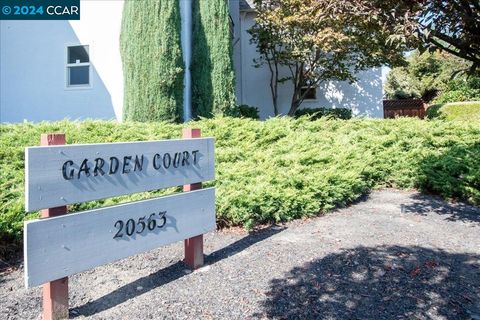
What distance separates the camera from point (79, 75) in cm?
1128

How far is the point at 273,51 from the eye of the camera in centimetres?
1355

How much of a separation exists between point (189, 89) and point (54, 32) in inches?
175

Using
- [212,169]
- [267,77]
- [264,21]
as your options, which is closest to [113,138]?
[212,169]

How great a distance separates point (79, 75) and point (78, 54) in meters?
0.59

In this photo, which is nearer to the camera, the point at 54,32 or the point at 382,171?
the point at 382,171

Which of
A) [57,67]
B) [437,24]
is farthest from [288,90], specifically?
[437,24]

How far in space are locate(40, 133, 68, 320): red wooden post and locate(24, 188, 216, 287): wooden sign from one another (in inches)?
3.3

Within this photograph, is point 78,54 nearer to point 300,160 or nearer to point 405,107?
point 300,160

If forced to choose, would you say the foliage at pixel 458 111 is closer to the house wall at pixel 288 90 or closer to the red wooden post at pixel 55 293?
the house wall at pixel 288 90

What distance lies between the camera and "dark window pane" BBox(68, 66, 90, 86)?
11.2 meters

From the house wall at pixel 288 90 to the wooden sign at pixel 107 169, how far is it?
38.6ft

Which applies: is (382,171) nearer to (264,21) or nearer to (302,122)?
(302,122)

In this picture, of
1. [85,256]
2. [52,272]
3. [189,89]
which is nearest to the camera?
[52,272]

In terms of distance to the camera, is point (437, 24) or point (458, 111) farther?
point (458, 111)
